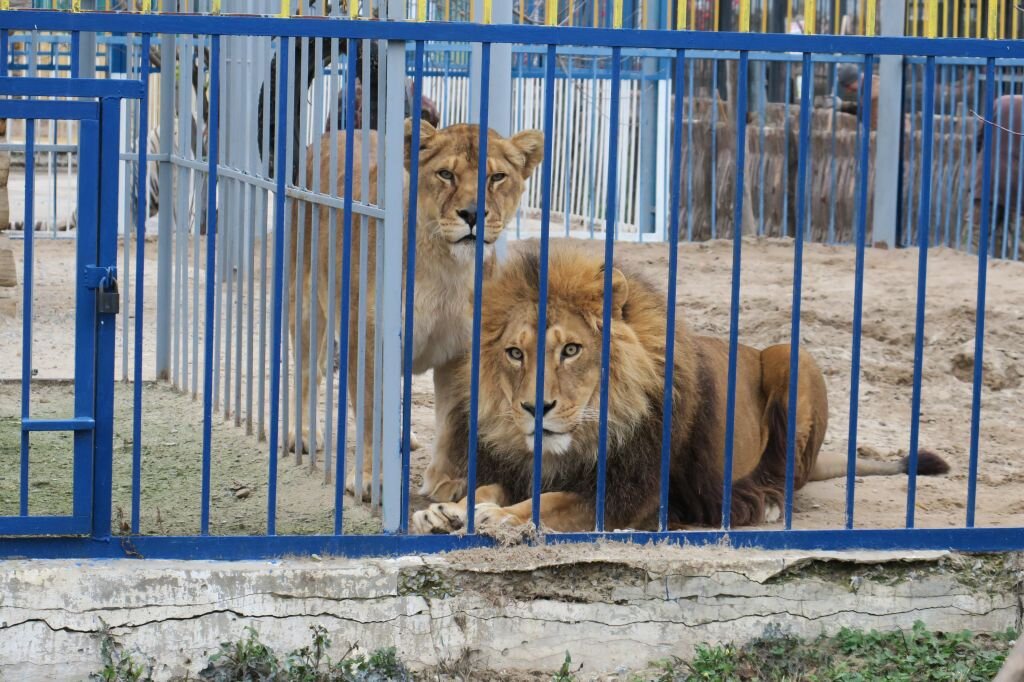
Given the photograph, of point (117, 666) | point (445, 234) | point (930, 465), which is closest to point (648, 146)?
point (930, 465)

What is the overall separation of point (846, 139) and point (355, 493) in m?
10.6

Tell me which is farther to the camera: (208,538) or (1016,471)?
(1016,471)

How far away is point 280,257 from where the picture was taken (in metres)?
4.27

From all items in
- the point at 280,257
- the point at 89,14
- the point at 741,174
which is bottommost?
the point at 280,257

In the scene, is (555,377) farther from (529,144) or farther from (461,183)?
(529,144)

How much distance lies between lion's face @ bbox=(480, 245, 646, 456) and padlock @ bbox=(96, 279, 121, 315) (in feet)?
4.32

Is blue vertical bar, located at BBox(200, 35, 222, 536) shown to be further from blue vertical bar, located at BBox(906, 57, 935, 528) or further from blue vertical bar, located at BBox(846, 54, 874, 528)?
blue vertical bar, located at BBox(906, 57, 935, 528)

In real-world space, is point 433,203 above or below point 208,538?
above

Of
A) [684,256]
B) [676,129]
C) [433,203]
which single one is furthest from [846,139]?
[676,129]

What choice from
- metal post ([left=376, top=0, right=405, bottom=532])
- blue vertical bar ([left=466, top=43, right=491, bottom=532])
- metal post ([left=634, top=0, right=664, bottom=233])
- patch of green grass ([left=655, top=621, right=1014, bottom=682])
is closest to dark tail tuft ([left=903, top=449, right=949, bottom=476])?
patch of green grass ([left=655, top=621, right=1014, bottom=682])

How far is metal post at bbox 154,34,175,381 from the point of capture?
6926 mm

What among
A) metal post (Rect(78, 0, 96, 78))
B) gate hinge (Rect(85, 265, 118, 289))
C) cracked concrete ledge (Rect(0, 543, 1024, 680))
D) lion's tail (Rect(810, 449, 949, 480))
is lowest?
cracked concrete ledge (Rect(0, 543, 1024, 680))

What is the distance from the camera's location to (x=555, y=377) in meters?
4.65

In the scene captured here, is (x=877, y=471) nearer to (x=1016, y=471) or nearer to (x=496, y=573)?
(x=1016, y=471)
